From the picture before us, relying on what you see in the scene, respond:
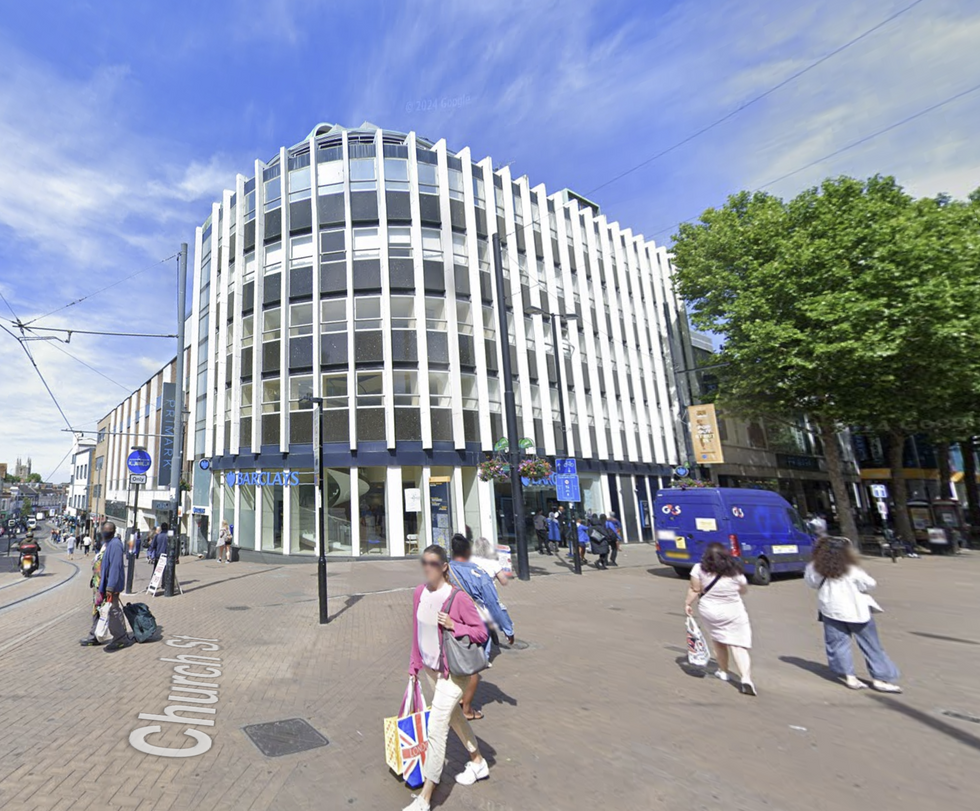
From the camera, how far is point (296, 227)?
77.4 ft

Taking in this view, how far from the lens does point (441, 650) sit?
368 cm

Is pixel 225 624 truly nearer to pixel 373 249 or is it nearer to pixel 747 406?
pixel 373 249

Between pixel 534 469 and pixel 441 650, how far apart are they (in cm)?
1157

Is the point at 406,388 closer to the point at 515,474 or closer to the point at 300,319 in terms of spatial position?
the point at 300,319

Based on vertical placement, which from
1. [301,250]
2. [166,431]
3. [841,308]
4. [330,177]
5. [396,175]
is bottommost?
[166,431]

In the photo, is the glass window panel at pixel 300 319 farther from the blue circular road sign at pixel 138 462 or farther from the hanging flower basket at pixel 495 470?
the hanging flower basket at pixel 495 470

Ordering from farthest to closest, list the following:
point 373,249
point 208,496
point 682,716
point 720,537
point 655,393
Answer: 1. point 655,393
2. point 208,496
3. point 373,249
4. point 720,537
5. point 682,716

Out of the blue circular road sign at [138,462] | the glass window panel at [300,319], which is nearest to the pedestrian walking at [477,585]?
the blue circular road sign at [138,462]

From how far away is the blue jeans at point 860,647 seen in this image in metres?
5.47

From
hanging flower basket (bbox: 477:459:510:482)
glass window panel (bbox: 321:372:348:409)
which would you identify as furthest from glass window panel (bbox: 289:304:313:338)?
hanging flower basket (bbox: 477:459:510:482)

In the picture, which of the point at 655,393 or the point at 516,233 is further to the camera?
the point at 655,393

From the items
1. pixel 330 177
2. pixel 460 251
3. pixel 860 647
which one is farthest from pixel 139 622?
pixel 330 177

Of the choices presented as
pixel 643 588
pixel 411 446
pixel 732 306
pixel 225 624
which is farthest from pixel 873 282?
pixel 225 624

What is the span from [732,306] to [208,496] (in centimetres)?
2611
